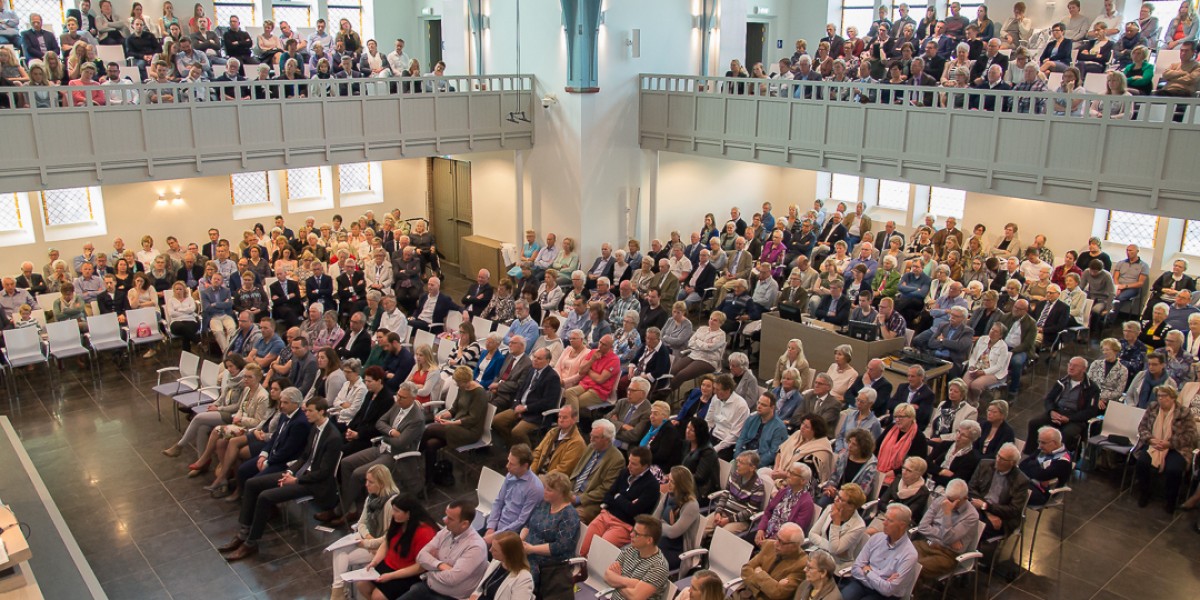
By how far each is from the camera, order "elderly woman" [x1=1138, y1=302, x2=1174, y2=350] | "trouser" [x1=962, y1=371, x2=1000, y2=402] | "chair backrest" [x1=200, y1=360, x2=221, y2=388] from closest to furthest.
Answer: "trouser" [x1=962, y1=371, x2=1000, y2=402]
"chair backrest" [x1=200, y1=360, x2=221, y2=388]
"elderly woman" [x1=1138, y1=302, x2=1174, y2=350]

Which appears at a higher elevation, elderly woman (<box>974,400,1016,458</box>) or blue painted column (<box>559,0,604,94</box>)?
blue painted column (<box>559,0,604,94</box>)

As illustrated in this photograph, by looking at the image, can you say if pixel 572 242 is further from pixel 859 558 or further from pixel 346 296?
pixel 859 558

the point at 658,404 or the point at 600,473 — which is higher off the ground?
the point at 658,404

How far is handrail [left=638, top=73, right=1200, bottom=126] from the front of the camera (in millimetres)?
10758

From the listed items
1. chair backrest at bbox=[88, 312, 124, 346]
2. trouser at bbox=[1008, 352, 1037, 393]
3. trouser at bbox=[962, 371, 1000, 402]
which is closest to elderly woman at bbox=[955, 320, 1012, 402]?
trouser at bbox=[962, 371, 1000, 402]

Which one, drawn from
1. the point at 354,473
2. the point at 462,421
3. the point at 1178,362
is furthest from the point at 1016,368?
the point at 354,473

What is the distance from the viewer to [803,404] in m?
8.73

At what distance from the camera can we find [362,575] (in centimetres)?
648

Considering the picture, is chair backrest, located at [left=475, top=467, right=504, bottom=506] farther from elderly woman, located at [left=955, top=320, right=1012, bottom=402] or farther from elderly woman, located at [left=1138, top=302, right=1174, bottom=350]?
elderly woman, located at [left=1138, top=302, right=1174, bottom=350]

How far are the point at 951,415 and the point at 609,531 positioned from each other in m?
3.54

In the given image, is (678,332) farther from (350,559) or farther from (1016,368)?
(350,559)

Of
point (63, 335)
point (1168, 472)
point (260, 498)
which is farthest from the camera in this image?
point (63, 335)

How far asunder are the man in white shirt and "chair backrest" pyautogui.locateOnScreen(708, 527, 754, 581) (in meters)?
1.84

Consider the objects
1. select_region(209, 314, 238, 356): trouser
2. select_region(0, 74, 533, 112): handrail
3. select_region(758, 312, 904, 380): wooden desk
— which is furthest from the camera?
select_region(209, 314, 238, 356): trouser
